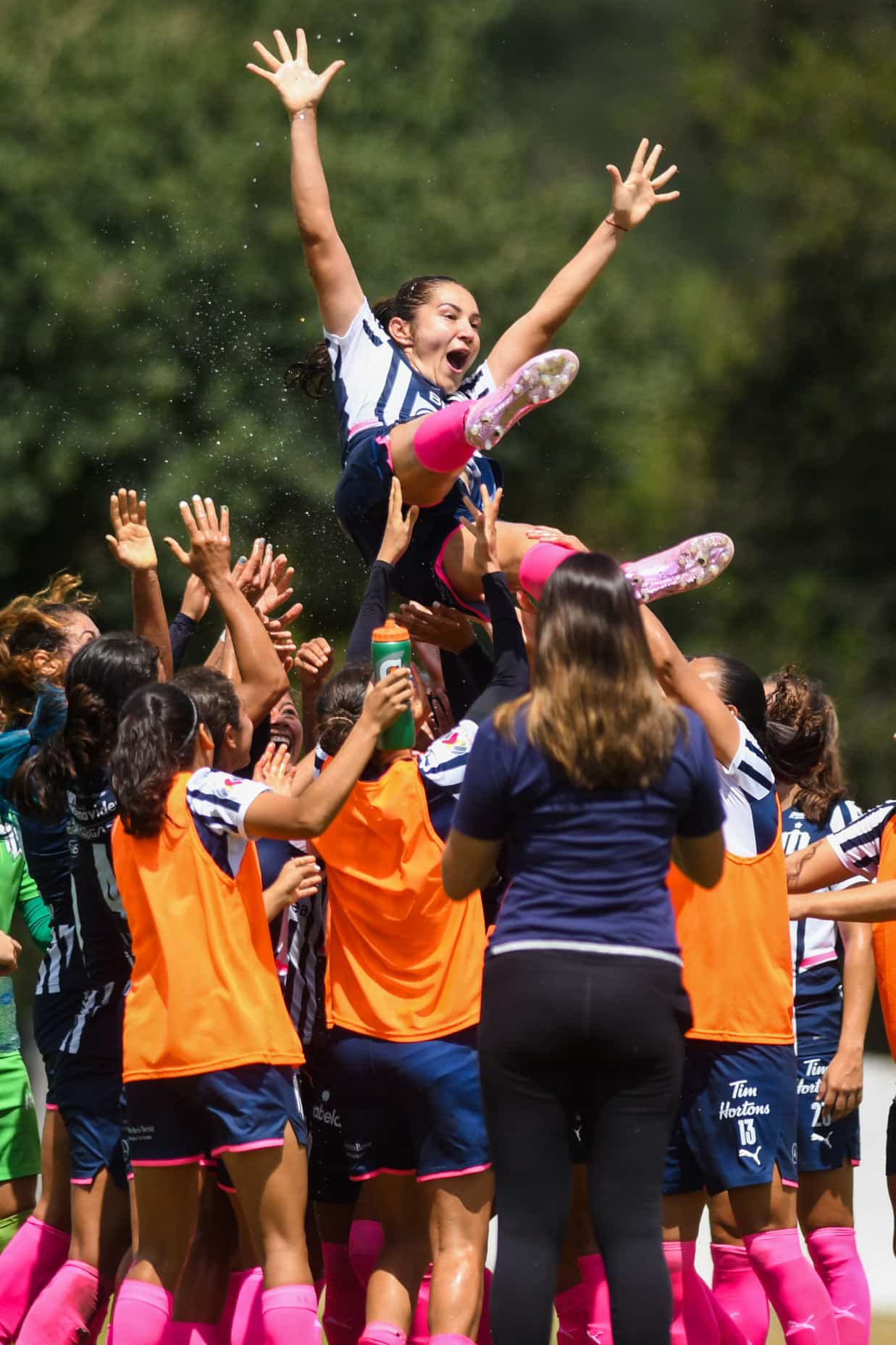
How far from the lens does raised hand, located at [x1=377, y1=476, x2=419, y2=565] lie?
4.43m

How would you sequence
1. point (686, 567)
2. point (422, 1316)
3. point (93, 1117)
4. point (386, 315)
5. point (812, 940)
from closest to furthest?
point (93, 1117) → point (422, 1316) → point (686, 567) → point (812, 940) → point (386, 315)

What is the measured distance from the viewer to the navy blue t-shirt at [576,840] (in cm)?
327

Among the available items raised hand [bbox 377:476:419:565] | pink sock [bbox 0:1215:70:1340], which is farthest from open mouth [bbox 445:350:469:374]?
pink sock [bbox 0:1215:70:1340]

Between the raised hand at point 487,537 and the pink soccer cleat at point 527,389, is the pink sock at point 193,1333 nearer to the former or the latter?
the raised hand at point 487,537

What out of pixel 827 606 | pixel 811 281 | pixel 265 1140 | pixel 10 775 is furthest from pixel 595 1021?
pixel 811 281

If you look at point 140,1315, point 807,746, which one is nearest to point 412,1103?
point 140,1315

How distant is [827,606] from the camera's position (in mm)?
16391

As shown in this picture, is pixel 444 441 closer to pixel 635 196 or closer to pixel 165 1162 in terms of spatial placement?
pixel 635 196

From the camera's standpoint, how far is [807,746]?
503cm

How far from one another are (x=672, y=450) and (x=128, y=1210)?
568 inches

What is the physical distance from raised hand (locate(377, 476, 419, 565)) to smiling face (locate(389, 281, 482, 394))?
720mm

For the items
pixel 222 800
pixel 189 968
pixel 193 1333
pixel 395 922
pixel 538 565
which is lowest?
pixel 193 1333

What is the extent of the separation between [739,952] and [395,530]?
50.9 inches

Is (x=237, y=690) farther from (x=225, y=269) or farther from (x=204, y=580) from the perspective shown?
(x=225, y=269)
